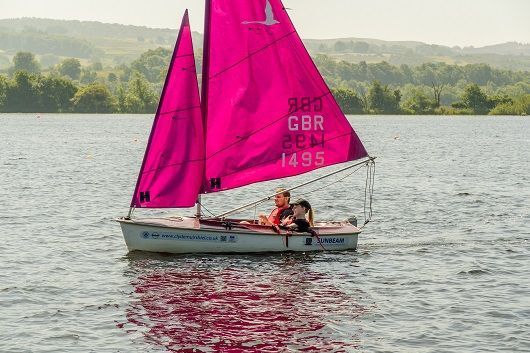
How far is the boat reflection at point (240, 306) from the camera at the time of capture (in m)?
25.1

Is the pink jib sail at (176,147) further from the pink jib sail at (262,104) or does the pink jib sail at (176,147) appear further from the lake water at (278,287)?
the lake water at (278,287)

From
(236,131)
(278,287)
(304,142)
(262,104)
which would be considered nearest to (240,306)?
(278,287)

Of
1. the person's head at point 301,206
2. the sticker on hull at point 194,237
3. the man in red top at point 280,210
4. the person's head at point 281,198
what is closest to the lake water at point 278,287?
the sticker on hull at point 194,237

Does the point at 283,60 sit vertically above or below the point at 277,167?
above

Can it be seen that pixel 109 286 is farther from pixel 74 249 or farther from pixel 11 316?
pixel 74 249

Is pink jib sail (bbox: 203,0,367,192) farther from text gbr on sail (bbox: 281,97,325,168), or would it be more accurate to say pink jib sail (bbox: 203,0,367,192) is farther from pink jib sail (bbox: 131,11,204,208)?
pink jib sail (bbox: 131,11,204,208)

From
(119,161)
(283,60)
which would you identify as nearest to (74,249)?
(283,60)

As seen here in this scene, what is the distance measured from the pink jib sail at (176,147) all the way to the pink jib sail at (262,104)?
1.71 feet

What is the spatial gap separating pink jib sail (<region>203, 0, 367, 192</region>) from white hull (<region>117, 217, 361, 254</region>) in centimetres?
178

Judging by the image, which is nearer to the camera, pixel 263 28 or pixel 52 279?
pixel 52 279

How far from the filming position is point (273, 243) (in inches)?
1410

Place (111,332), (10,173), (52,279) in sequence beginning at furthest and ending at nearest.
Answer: (10,173), (52,279), (111,332)

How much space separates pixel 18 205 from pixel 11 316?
29.8 m

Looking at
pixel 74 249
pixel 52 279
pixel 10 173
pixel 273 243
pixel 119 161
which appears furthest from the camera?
pixel 119 161
